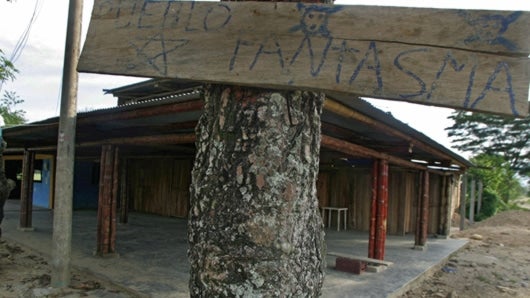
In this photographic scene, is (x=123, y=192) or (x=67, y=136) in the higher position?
(x=67, y=136)

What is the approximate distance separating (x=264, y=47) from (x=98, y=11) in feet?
2.31

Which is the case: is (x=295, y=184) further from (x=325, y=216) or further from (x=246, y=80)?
(x=325, y=216)

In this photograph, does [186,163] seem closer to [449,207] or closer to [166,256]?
[166,256]

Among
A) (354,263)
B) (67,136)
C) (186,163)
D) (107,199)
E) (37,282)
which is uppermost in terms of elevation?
(67,136)

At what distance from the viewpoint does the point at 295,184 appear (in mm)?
1308

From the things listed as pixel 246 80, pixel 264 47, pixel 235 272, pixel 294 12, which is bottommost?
pixel 235 272

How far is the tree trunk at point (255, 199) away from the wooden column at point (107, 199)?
6.19m

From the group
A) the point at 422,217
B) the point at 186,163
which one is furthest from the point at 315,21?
the point at 186,163

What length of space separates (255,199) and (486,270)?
8933 mm

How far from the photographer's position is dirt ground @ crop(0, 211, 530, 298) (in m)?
5.33

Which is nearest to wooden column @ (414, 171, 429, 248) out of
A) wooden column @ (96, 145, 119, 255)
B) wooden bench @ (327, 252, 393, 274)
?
wooden bench @ (327, 252, 393, 274)

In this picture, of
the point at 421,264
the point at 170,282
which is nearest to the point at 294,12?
the point at 170,282

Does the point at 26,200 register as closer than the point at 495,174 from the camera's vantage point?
Yes

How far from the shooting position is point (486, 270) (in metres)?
8.38
